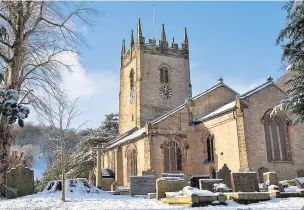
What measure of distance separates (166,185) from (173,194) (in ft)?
4.25

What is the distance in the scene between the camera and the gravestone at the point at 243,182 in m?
14.5

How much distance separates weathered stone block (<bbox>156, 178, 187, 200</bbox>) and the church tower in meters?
25.8

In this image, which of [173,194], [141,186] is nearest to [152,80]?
[141,186]

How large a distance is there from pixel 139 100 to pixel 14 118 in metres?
36.5

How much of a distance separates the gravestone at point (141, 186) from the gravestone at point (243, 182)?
16.6 feet

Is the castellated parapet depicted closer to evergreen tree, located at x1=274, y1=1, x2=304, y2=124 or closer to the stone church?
the stone church

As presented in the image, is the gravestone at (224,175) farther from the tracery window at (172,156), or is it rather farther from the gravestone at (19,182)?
the tracery window at (172,156)

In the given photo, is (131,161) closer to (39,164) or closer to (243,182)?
(243,182)

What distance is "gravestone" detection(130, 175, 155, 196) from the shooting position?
58.5 feet

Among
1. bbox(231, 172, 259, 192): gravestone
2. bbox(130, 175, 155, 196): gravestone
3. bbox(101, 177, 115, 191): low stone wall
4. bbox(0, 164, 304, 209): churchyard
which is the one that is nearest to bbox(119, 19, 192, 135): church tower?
bbox(101, 177, 115, 191): low stone wall

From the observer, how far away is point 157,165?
2903 centimetres

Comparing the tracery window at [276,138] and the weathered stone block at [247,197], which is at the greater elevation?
the tracery window at [276,138]

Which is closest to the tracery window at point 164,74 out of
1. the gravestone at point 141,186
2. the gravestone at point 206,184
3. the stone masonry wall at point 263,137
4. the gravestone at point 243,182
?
the stone masonry wall at point 263,137

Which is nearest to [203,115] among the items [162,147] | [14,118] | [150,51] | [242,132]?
[162,147]
